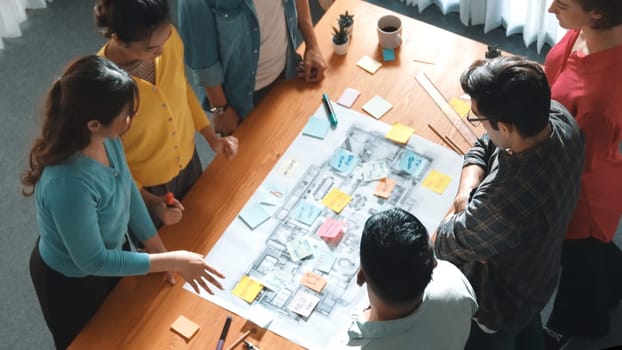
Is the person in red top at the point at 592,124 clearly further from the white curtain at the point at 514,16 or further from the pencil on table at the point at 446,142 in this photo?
the white curtain at the point at 514,16

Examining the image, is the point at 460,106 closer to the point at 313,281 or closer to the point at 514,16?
the point at 313,281

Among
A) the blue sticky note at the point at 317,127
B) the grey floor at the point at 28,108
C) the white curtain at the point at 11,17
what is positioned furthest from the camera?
the white curtain at the point at 11,17

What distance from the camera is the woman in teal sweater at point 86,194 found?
1.67 meters

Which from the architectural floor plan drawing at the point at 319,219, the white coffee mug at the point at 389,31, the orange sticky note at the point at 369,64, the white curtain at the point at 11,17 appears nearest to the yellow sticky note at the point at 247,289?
the architectural floor plan drawing at the point at 319,219

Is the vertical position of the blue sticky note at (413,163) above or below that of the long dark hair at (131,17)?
below

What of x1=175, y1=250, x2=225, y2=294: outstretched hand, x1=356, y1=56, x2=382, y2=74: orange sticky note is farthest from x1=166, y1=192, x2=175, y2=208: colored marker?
x1=356, y1=56, x2=382, y2=74: orange sticky note

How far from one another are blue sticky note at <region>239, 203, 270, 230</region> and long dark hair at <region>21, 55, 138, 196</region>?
564 mm

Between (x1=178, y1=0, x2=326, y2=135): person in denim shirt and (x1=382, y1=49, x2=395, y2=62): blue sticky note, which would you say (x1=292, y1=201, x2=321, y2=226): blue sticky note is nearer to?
(x1=178, y1=0, x2=326, y2=135): person in denim shirt

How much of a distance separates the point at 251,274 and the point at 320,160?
0.44 metres

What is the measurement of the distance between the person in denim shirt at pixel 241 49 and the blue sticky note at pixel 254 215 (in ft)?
1.33

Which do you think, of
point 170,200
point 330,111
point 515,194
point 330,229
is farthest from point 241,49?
point 515,194

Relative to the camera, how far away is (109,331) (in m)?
1.92

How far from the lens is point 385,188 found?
2.17 meters

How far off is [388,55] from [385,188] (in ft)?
1.91
